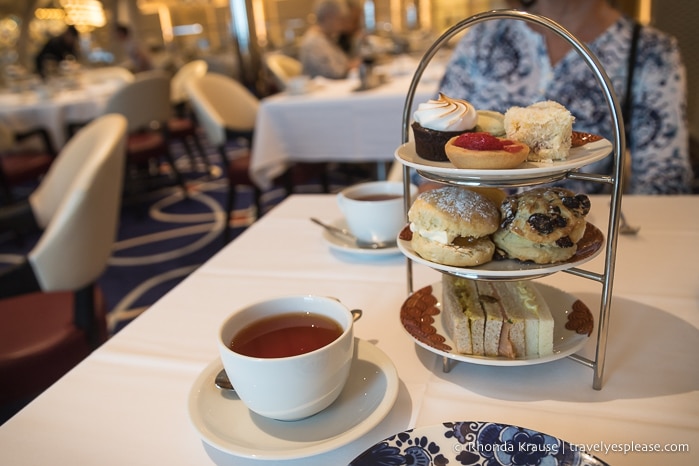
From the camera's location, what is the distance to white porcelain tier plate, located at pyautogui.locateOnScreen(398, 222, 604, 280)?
1.52ft

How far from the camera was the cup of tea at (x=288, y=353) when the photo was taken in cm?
43

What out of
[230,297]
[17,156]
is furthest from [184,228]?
[230,297]

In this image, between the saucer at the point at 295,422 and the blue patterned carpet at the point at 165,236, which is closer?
the saucer at the point at 295,422

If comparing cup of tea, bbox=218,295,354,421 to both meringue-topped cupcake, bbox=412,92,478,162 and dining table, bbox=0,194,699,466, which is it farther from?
meringue-topped cupcake, bbox=412,92,478,162

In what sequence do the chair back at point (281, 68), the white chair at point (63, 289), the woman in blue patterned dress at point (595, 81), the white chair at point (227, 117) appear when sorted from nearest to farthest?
1. the white chair at point (63, 289)
2. the woman in blue patterned dress at point (595, 81)
3. the white chair at point (227, 117)
4. the chair back at point (281, 68)

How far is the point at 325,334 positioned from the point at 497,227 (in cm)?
20

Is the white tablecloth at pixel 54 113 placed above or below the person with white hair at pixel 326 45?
below

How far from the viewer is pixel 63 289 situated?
1.11 meters

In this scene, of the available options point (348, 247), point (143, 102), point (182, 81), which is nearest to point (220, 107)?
point (143, 102)

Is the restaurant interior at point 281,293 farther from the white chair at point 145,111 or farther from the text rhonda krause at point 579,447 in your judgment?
the white chair at point 145,111

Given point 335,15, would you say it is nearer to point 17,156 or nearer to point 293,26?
point 17,156

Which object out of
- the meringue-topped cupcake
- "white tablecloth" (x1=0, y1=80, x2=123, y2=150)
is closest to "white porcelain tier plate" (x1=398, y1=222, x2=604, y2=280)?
the meringue-topped cupcake

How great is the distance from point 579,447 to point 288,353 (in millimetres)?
251

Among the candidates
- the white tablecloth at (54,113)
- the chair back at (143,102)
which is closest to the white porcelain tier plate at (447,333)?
the chair back at (143,102)
